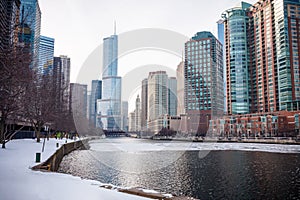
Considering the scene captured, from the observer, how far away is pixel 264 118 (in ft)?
403

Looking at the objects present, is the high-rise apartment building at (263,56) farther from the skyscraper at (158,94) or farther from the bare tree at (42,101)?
the bare tree at (42,101)

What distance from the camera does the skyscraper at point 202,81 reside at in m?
153

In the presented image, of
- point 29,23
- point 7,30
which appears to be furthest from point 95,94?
point 7,30

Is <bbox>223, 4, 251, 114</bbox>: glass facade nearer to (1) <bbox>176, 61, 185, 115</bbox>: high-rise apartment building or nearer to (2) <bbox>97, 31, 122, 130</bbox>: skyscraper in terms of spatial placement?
(1) <bbox>176, 61, 185, 115</bbox>: high-rise apartment building

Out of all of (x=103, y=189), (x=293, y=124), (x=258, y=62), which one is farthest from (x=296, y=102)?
(x=103, y=189)

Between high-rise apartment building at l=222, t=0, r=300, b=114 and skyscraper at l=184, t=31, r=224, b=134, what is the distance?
8449 mm

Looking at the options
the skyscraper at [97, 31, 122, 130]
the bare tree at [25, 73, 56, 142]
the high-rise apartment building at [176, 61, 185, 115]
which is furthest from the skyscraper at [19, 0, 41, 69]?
the high-rise apartment building at [176, 61, 185, 115]

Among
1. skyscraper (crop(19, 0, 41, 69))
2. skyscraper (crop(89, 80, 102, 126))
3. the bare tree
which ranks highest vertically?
skyscraper (crop(89, 80, 102, 126))

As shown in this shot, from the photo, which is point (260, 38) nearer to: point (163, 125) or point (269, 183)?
point (163, 125)

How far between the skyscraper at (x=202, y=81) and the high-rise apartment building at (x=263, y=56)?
8449mm

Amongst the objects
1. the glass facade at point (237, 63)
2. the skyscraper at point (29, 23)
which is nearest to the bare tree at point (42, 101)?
the skyscraper at point (29, 23)

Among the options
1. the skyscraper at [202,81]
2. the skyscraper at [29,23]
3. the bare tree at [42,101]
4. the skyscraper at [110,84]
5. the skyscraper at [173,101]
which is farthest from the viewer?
the skyscraper at [173,101]

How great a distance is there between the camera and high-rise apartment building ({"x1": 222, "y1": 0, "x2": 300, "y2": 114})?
438 ft

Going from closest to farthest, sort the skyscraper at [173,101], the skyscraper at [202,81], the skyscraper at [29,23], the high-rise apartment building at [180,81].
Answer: the skyscraper at [29,23] < the high-rise apartment building at [180,81] < the skyscraper at [202,81] < the skyscraper at [173,101]
